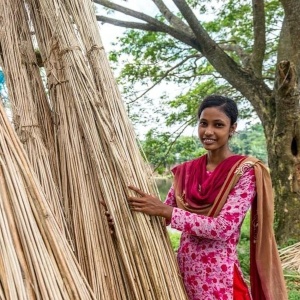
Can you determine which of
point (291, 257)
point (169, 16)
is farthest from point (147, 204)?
point (169, 16)

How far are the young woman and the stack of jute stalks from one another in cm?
13

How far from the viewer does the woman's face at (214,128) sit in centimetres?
117

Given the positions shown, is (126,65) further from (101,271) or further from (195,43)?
(101,271)

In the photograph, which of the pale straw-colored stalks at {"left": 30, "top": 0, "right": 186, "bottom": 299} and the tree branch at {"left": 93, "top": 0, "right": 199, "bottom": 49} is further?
the tree branch at {"left": 93, "top": 0, "right": 199, "bottom": 49}

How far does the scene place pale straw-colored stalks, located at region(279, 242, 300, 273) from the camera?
122 inches

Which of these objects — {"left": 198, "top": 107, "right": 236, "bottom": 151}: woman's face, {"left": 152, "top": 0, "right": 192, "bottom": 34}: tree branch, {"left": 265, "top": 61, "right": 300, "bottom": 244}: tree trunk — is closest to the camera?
{"left": 198, "top": 107, "right": 236, "bottom": 151}: woman's face

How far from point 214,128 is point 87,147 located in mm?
339

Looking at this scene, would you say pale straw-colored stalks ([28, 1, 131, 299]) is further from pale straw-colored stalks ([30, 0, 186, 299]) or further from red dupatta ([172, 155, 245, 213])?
red dupatta ([172, 155, 245, 213])

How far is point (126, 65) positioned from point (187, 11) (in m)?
1.52

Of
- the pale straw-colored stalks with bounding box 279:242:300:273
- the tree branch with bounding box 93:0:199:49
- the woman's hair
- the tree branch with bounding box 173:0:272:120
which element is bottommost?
the pale straw-colored stalks with bounding box 279:242:300:273

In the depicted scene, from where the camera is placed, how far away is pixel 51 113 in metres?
1.17

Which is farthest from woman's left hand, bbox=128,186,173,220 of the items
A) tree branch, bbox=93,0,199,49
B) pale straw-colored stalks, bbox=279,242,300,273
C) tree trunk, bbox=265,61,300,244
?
tree branch, bbox=93,0,199,49

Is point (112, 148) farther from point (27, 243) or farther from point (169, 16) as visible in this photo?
point (169, 16)

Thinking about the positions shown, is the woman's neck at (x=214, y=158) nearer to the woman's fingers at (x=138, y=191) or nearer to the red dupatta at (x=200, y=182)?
the red dupatta at (x=200, y=182)
